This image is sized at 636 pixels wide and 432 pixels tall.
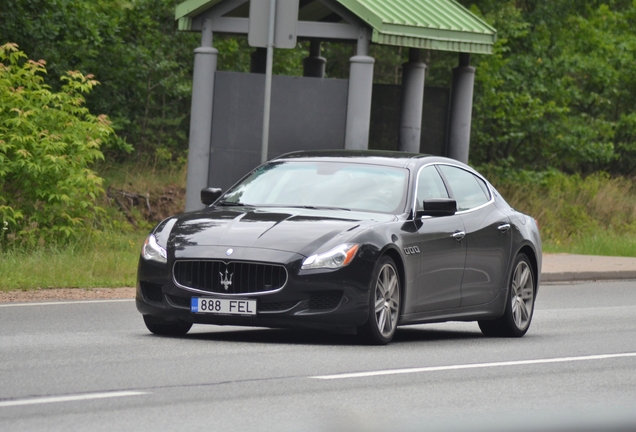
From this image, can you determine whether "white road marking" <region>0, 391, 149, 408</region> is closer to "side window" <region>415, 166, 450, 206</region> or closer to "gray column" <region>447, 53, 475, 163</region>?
"side window" <region>415, 166, 450, 206</region>

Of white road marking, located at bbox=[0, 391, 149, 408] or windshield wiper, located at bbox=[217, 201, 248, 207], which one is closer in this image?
white road marking, located at bbox=[0, 391, 149, 408]

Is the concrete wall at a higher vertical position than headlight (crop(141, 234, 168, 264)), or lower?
higher

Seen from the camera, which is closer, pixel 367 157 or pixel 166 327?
pixel 166 327

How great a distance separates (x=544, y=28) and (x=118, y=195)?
17.8m

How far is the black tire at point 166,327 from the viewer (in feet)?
31.8

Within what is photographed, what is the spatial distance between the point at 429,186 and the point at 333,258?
1.85m

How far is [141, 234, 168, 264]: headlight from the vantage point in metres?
9.34

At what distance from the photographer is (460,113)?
2131 centimetres

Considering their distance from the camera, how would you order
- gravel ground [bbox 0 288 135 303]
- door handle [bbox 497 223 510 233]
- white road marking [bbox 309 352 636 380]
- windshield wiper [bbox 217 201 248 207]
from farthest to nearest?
1. gravel ground [bbox 0 288 135 303]
2. door handle [bbox 497 223 510 233]
3. windshield wiper [bbox 217 201 248 207]
4. white road marking [bbox 309 352 636 380]

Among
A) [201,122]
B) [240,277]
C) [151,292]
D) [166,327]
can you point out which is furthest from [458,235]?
[201,122]

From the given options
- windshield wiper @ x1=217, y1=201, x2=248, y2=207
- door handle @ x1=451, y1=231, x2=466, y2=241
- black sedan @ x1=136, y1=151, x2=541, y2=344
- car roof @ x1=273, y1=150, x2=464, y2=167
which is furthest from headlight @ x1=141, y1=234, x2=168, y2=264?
door handle @ x1=451, y1=231, x2=466, y2=241

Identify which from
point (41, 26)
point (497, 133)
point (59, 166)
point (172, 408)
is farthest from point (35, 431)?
point (497, 133)

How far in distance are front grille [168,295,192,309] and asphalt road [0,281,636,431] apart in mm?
309

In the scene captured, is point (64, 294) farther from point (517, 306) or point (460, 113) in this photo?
point (460, 113)
